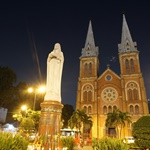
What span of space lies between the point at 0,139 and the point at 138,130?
34.0 feet

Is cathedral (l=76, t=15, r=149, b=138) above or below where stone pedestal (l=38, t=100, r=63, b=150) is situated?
above

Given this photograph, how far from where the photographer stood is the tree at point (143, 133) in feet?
37.3

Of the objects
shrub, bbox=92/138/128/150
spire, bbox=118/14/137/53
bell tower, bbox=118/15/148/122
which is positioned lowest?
shrub, bbox=92/138/128/150

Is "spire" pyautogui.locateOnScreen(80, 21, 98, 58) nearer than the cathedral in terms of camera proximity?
No

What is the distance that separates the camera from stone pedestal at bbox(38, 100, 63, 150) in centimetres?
821

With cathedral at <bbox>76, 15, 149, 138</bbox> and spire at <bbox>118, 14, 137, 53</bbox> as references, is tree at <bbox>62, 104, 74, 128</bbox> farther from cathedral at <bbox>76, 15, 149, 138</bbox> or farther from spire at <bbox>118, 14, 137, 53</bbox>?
spire at <bbox>118, 14, 137, 53</bbox>

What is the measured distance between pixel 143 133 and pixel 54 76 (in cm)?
813

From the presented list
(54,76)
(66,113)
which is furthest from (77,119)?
(54,76)

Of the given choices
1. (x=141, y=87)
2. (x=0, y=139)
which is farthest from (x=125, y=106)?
(x=0, y=139)

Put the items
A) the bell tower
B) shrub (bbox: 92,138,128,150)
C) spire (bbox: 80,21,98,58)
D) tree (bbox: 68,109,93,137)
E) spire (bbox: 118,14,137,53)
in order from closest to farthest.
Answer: shrub (bbox: 92,138,128,150)
tree (bbox: 68,109,93,137)
the bell tower
spire (bbox: 118,14,137,53)
spire (bbox: 80,21,98,58)

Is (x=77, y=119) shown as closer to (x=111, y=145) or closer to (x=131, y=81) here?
(x=131, y=81)

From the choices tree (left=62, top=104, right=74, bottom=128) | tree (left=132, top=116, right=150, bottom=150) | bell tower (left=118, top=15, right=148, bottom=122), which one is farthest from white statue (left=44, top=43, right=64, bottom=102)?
tree (left=62, top=104, right=74, bottom=128)

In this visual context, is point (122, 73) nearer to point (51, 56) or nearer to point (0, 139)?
point (51, 56)

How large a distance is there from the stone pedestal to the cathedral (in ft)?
94.8
